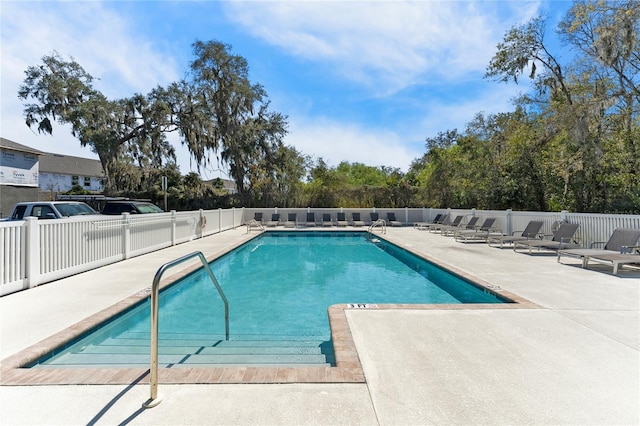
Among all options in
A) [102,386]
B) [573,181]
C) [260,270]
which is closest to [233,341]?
[102,386]

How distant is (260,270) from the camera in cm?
838

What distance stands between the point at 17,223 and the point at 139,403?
4.36 metres

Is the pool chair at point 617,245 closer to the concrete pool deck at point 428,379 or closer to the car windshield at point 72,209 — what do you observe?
the concrete pool deck at point 428,379

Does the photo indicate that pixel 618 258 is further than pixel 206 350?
Yes

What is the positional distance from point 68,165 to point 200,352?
45.8 metres

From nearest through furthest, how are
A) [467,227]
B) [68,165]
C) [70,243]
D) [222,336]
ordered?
[222,336], [70,243], [467,227], [68,165]

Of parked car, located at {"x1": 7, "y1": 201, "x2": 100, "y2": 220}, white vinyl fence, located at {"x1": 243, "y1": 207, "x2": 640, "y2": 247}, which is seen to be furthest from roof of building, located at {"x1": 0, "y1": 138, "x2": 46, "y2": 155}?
parked car, located at {"x1": 7, "y1": 201, "x2": 100, "y2": 220}

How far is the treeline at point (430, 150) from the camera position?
12.0 meters

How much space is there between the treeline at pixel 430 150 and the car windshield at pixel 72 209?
541 inches

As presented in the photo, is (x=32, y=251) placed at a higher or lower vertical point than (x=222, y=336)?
higher

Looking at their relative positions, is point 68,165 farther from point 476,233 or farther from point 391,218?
point 476,233

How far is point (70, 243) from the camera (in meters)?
5.98

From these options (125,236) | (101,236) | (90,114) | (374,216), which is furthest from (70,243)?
(90,114)

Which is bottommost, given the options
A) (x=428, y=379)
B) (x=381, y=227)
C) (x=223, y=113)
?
(x=428, y=379)
